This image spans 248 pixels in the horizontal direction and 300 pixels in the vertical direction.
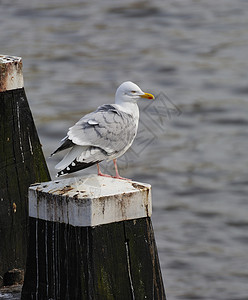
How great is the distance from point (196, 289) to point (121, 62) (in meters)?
5.33

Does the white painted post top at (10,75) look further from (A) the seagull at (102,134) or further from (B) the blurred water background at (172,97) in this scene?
(B) the blurred water background at (172,97)

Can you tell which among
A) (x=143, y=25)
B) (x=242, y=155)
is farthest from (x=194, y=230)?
(x=143, y=25)

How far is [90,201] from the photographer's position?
9.41 ft

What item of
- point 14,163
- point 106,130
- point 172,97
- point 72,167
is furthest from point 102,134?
point 172,97

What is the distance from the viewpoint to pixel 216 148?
7.75 metres

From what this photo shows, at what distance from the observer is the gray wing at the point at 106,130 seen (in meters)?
3.19

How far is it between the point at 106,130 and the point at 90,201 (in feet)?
1.70

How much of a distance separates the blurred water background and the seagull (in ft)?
1.13

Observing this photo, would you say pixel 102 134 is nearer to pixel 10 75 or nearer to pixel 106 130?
pixel 106 130

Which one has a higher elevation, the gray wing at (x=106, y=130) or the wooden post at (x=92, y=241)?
the gray wing at (x=106, y=130)

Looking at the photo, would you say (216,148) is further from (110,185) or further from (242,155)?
(110,185)

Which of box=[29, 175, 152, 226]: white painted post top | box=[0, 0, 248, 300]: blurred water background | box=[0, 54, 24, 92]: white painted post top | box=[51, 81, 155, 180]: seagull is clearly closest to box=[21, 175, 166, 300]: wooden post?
box=[29, 175, 152, 226]: white painted post top

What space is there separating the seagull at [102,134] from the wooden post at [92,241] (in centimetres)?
13

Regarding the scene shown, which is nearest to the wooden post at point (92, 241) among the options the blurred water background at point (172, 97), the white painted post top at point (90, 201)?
the white painted post top at point (90, 201)
